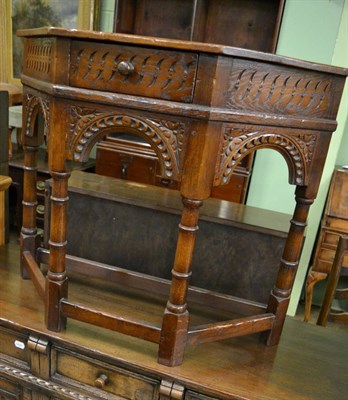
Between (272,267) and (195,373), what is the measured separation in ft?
1.32

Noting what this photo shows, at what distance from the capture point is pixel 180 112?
2.66 ft

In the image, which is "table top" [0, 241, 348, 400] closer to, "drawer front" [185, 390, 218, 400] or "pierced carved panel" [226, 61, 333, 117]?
"drawer front" [185, 390, 218, 400]

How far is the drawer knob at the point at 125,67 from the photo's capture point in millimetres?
813

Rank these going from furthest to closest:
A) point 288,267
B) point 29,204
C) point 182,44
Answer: point 29,204
point 288,267
point 182,44

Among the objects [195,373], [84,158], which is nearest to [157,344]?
[195,373]

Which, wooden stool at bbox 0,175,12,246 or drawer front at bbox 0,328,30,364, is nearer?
drawer front at bbox 0,328,30,364

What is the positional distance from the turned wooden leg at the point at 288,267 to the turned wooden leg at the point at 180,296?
→ 30 cm

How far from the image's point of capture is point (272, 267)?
3.94ft

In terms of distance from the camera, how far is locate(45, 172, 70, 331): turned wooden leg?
3.18ft

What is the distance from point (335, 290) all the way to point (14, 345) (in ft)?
3.55

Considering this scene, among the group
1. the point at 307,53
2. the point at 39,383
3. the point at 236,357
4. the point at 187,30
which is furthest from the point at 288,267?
the point at 187,30

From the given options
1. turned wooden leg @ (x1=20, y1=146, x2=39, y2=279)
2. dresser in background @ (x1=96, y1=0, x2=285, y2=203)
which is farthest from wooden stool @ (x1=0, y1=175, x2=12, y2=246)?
dresser in background @ (x1=96, y1=0, x2=285, y2=203)

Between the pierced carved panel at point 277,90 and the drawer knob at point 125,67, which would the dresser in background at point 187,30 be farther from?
the drawer knob at point 125,67

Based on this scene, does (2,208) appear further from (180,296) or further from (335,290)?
(335,290)
